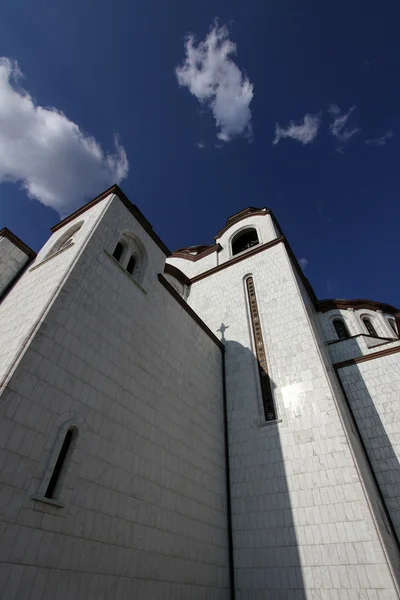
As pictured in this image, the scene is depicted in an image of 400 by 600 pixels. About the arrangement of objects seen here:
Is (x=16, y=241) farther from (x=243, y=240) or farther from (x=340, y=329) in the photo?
(x=340, y=329)

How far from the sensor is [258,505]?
25.2 feet

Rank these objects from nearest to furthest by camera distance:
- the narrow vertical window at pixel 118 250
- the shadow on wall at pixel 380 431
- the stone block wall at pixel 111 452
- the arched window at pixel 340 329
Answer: the stone block wall at pixel 111 452, the shadow on wall at pixel 380 431, the narrow vertical window at pixel 118 250, the arched window at pixel 340 329

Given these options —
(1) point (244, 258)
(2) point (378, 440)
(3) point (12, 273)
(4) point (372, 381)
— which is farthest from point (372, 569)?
(1) point (244, 258)

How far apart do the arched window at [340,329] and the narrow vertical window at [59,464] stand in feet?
43.4

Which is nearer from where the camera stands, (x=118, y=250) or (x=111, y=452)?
(x=111, y=452)

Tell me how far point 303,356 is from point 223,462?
3739 mm

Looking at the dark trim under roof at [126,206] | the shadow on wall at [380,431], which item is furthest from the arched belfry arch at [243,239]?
the shadow on wall at [380,431]

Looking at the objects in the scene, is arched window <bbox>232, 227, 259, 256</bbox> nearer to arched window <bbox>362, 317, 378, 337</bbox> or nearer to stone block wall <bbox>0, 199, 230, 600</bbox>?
arched window <bbox>362, 317, 378, 337</bbox>

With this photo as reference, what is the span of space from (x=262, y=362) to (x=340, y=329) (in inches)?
285

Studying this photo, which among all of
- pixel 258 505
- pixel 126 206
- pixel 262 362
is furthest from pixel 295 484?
pixel 126 206

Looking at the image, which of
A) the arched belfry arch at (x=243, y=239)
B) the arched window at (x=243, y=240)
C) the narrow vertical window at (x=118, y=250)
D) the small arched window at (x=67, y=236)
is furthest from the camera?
the arched window at (x=243, y=240)

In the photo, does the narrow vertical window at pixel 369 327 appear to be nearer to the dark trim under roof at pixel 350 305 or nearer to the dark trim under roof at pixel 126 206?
the dark trim under roof at pixel 350 305

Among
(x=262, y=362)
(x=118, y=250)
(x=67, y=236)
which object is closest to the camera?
(x=118, y=250)

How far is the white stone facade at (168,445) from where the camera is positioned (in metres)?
4.34
